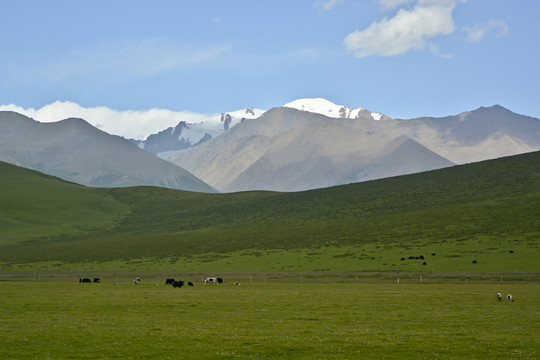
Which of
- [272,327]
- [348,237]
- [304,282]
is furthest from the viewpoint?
[348,237]

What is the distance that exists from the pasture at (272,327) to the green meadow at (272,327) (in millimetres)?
49

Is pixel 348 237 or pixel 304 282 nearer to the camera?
pixel 304 282

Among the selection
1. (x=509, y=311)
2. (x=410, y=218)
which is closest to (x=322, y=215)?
(x=410, y=218)

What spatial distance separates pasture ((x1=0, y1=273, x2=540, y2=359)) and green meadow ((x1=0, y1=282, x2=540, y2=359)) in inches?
1.9

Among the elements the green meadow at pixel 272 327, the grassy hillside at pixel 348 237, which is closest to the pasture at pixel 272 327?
the green meadow at pixel 272 327

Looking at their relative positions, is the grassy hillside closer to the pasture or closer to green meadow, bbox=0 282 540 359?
the pasture

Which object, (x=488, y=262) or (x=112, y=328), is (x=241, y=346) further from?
(x=488, y=262)

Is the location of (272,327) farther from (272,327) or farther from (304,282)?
(304,282)

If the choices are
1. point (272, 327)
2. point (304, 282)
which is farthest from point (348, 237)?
point (272, 327)

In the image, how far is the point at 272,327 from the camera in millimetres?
33781

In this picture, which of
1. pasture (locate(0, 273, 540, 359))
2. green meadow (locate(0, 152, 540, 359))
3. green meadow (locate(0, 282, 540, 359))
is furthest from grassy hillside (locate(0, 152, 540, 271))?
green meadow (locate(0, 282, 540, 359))

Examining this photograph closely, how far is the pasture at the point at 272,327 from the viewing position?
85.9ft

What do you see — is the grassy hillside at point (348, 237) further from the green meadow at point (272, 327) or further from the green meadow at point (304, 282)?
the green meadow at point (272, 327)

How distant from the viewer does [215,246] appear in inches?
5787
